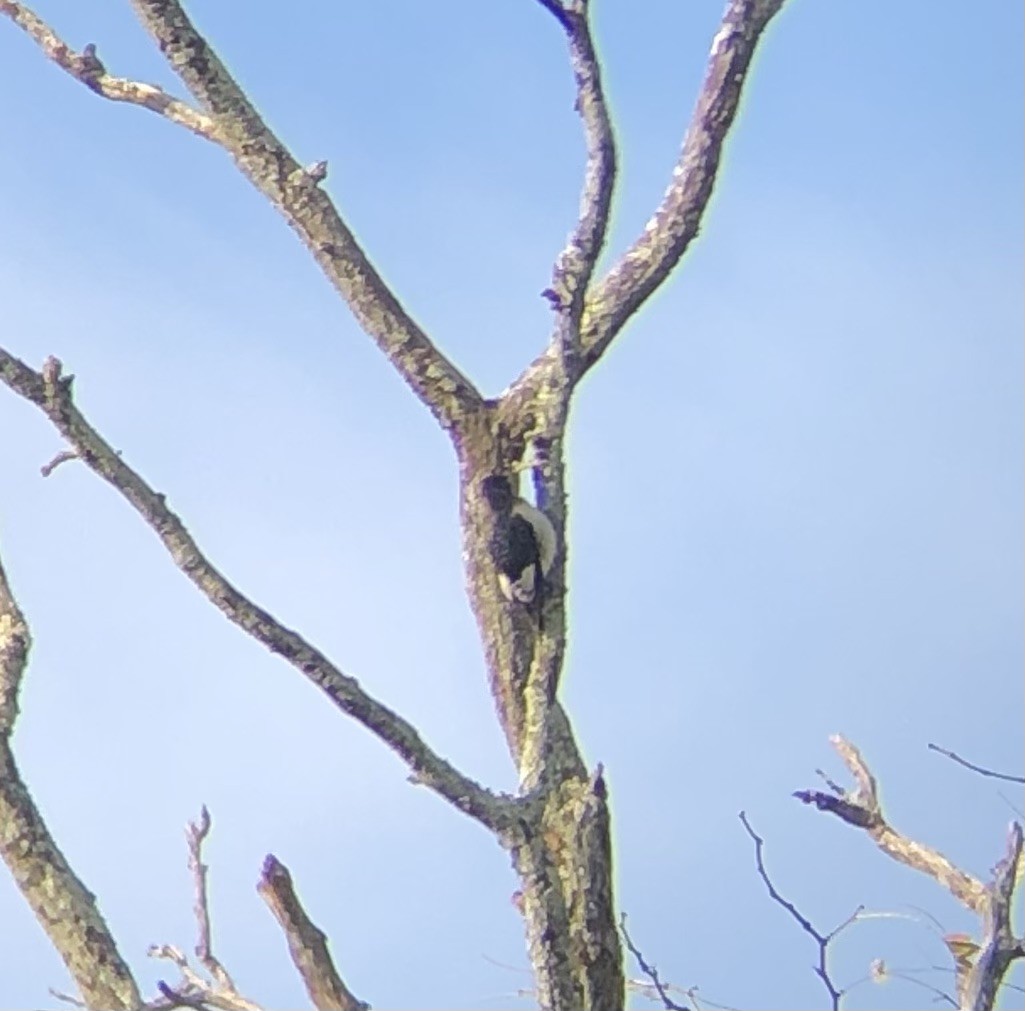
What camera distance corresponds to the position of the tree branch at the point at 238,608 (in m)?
1.57

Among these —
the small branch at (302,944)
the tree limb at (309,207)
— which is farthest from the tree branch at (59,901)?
the tree limb at (309,207)

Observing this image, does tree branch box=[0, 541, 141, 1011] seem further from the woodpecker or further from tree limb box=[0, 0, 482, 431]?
tree limb box=[0, 0, 482, 431]

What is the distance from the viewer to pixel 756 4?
2.09m

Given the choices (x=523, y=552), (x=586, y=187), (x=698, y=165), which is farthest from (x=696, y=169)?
(x=523, y=552)

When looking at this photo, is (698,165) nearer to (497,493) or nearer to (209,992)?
(497,493)

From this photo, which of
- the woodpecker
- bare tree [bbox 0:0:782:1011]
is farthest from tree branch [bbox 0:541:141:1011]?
the woodpecker

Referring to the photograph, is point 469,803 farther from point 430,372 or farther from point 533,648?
point 430,372

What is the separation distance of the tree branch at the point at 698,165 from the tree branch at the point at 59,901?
40.8 inches

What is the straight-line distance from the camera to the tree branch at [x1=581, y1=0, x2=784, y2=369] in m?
2.06

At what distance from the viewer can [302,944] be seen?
4.88ft

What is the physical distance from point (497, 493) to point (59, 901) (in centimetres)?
75

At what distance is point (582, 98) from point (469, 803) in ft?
3.36

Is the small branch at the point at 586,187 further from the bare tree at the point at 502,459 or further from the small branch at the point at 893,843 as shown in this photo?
the small branch at the point at 893,843

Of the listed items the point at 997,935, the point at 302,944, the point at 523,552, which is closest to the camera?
the point at 302,944
